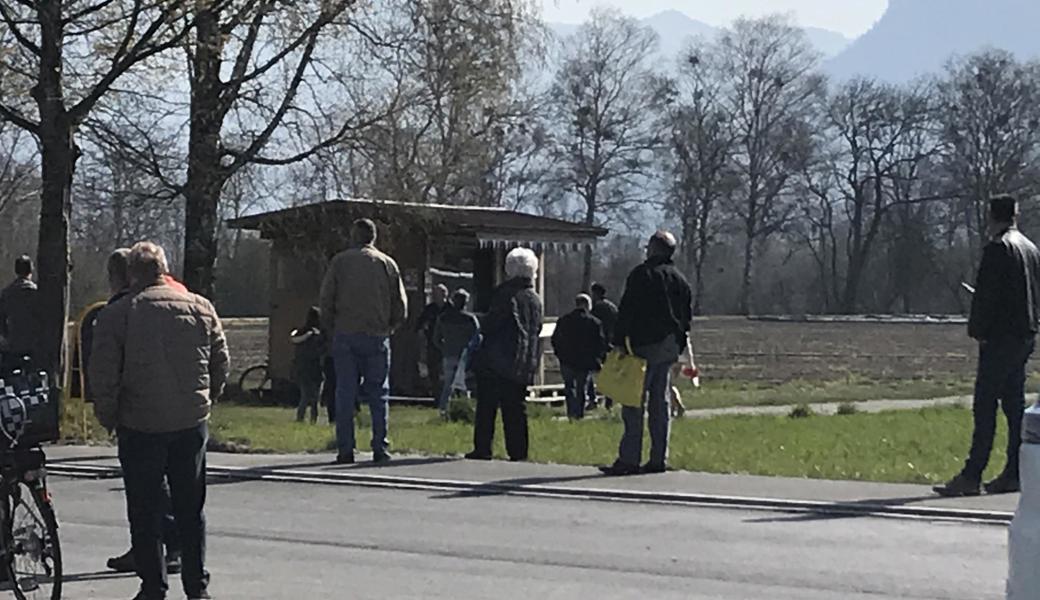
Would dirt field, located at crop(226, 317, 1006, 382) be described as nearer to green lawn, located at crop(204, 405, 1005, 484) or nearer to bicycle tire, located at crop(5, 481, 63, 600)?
green lawn, located at crop(204, 405, 1005, 484)

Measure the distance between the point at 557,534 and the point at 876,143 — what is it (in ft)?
292

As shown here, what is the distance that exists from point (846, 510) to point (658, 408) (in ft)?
7.65

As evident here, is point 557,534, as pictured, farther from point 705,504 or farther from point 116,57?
point 116,57

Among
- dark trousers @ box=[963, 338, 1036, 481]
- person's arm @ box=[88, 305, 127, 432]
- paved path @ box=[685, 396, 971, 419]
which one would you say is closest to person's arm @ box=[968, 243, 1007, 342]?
dark trousers @ box=[963, 338, 1036, 481]

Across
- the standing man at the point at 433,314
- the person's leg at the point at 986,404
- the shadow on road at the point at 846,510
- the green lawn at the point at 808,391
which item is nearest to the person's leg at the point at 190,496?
the shadow on road at the point at 846,510

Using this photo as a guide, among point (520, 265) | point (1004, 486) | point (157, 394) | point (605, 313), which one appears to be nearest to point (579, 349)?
point (605, 313)

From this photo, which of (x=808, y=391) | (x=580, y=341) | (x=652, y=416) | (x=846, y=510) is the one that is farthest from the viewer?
(x=808, y=391)

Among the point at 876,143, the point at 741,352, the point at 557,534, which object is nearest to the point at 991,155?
the point at 876,143

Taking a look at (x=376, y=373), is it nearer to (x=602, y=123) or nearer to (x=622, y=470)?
(x=622, y=470)

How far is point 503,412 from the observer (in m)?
15.2

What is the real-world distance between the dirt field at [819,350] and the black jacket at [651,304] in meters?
22.9

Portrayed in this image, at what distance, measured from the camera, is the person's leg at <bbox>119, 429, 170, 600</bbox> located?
336 inches

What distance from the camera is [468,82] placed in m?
27.3

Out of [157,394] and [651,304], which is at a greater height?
[651,304]
